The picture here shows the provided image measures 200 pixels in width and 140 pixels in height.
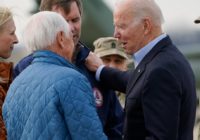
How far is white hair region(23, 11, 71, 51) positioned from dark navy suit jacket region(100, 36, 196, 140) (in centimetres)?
58

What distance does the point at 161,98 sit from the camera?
4.19m

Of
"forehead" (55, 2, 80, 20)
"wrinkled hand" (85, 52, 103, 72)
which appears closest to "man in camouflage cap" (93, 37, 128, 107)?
"wrinkled hand" (85, 52, 103, 72)

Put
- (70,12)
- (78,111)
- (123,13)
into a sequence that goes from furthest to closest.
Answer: (70,12) → (123,13) → (78,111)

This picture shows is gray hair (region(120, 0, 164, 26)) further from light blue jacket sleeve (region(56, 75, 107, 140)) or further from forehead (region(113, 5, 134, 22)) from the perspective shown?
light blue jacket sleeve (region(56, 75, 107, 140))

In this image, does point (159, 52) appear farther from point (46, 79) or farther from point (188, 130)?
point (46, 79)

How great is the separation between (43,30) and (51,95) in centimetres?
41

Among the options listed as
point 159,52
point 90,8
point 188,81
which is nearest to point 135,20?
point 159,52

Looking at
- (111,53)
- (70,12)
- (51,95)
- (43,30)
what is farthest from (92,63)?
(51,95)

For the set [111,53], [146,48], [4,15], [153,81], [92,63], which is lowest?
[111,53]

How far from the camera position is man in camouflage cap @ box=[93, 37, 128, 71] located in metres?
6.05

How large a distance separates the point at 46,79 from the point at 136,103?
2.08 feet

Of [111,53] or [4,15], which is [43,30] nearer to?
[4,15]

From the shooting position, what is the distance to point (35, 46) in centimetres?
418

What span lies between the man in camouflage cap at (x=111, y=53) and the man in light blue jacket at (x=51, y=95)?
182cm
